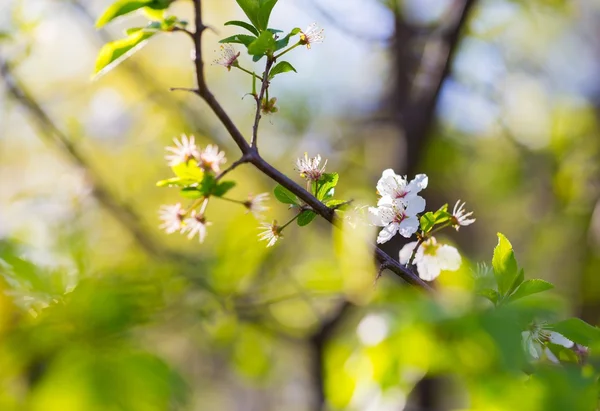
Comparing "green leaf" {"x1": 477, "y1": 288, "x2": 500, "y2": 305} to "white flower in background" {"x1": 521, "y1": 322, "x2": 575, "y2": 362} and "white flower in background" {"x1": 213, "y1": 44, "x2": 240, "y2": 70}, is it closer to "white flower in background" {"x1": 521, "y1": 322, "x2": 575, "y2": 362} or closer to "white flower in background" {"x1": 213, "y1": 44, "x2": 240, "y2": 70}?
"white flower in background" {"x1": 521, "y1": 322, "x2": 575, "y2": 362}

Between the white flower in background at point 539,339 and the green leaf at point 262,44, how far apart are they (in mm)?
357

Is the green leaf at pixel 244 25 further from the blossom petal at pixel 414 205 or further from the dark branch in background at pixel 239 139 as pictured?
the blossom petal at pixel 414 205

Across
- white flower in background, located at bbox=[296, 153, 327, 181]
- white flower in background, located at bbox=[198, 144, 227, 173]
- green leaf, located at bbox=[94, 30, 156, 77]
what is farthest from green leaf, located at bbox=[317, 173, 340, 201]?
green leaf, located at bbox=[94, 30, 156, 77]

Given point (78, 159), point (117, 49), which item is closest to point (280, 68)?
point (117, 49)

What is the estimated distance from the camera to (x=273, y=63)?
60 cm

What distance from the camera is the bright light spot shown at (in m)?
0.37

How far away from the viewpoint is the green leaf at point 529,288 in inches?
21.8

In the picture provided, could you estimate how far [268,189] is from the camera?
7.00ft

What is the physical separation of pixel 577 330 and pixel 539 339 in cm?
10

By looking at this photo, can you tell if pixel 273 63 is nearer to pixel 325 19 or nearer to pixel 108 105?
pixel 325 19

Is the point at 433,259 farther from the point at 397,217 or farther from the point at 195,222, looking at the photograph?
the point at 195,222

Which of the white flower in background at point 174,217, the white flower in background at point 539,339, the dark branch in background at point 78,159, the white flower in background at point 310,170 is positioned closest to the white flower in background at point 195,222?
the white flower in background at point 174,217

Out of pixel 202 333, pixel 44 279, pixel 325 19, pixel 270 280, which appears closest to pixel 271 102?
pixel 44 279

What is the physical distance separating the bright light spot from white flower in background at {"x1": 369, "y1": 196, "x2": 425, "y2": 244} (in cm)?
22
